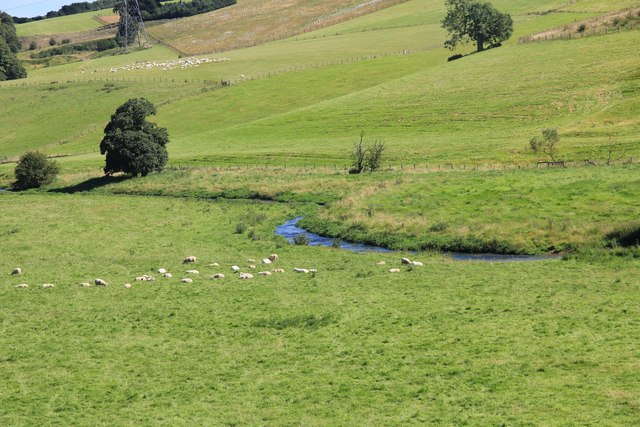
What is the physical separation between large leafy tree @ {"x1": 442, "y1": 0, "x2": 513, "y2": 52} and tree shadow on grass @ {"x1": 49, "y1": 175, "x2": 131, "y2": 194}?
216 ft

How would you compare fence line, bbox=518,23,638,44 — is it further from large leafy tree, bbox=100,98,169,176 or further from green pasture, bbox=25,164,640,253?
large leafy tree, bbox=100,98,169,176

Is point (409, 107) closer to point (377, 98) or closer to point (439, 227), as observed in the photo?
point (377, 98)

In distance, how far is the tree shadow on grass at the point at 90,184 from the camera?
78.9m

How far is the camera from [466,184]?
6209 cm

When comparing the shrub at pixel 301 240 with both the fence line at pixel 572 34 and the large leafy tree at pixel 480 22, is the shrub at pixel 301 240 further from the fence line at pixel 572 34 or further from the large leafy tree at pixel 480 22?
the large leafy tree at pixel 480 22

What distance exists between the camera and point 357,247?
5188 cm

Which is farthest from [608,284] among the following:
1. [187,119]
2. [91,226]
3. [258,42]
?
[258,42]

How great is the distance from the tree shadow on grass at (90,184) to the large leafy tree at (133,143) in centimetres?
75

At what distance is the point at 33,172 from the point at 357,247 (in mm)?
42563

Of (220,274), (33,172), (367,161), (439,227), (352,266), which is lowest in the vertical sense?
(352,266)

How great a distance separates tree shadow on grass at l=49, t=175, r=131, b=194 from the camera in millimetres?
78938

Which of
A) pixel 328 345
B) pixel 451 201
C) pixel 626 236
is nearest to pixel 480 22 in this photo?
pixel 451 201

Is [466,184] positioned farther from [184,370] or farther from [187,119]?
[187,119]

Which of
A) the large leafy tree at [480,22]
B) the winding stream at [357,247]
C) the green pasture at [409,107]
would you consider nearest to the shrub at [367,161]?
the green pasture at [409,107]
